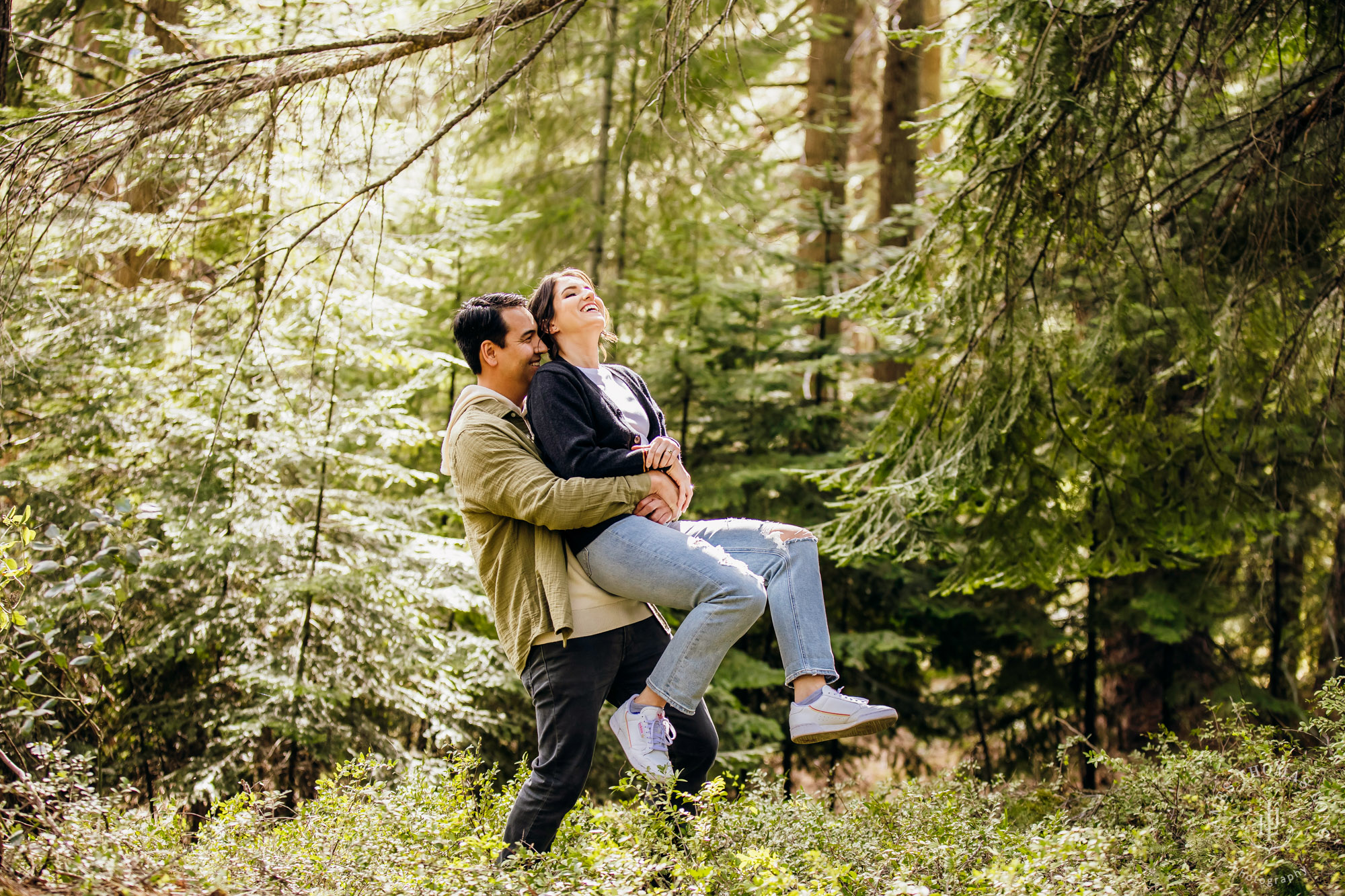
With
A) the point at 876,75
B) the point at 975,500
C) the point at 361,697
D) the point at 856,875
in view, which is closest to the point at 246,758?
the point at 361,697

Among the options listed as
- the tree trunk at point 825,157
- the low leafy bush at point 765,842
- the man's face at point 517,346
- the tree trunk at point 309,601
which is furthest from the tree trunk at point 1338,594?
the tree trunk at point 309,601

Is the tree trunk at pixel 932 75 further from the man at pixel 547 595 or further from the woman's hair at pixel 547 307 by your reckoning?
the man at pixel 547 595

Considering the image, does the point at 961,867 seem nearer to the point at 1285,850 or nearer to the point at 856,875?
the point at 856,875

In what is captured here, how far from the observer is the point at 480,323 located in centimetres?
324

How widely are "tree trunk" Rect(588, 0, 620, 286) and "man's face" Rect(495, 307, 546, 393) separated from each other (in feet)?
16.4

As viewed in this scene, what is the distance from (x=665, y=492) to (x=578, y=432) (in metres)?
0.34

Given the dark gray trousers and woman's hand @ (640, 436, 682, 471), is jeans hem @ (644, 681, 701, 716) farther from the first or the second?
woman's hand @ (640, 436, 682, 471)

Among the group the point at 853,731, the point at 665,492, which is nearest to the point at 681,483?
the point at 665,492

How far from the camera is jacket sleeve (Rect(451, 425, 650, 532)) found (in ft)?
9.43

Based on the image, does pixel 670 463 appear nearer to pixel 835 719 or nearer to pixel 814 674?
pixel 814 674

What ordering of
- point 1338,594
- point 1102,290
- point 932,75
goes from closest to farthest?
point 1102,290 → point 1338,594 → point 932,75

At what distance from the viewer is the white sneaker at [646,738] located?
287 cm

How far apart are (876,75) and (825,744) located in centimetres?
991

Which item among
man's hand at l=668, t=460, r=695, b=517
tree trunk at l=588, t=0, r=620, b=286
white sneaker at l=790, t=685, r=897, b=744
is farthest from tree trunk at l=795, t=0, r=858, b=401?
white sneaker at l=790, t=685, r=897, b=744
